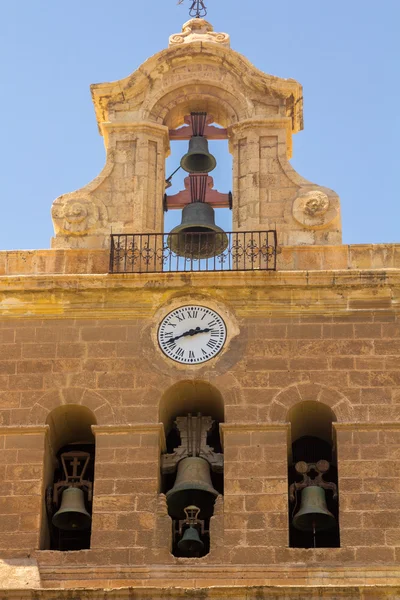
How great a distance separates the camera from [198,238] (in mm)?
27328

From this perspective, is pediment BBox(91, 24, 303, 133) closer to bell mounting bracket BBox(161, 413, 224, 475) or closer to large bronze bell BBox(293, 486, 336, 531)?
bell mounting bracket BBox(161, 413, 224, 475)

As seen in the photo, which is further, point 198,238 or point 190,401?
point 198,238

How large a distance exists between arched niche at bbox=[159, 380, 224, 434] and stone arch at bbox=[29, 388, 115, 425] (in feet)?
2.05

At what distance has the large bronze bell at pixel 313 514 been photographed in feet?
82.2

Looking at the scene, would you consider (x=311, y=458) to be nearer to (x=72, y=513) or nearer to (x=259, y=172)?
(x=72, y=513)

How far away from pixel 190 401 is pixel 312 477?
1693 millimetres

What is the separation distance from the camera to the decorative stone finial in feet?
94.1

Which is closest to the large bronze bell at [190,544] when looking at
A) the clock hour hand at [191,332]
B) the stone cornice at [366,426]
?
the stone cornice at [366,426]

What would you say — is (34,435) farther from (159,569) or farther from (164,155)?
(164,155)

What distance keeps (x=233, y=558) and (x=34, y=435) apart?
9.02 ft

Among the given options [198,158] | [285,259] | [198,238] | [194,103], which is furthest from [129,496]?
[194,103]

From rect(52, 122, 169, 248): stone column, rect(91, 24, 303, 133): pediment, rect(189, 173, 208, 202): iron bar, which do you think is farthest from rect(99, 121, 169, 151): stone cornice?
rect(189, 173, 208, 202): iron bar

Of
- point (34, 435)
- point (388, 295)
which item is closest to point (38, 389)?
point (34, 435)

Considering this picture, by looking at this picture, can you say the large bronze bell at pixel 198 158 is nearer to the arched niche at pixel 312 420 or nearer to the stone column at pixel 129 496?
the arched niche at pixel 312 420
